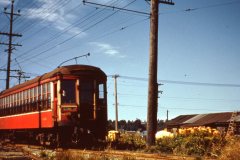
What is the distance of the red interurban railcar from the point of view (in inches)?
625

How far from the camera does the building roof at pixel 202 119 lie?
4553cm

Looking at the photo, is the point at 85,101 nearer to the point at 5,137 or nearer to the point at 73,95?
the point at 73,95

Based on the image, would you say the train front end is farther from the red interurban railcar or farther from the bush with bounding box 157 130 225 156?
the bush with bounding box 157 130 225 156

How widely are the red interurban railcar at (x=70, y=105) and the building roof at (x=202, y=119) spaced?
2826 centimetres

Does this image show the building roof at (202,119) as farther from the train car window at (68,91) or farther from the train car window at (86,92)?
the train car window at (68,91)

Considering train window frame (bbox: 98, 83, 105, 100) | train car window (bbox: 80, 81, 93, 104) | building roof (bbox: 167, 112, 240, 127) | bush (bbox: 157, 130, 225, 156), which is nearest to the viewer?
bush (bbox: 157, 130, 225, 156)

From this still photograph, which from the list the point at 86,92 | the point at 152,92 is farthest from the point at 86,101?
the point at 152,92

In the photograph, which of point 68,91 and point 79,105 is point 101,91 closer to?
point 79,105

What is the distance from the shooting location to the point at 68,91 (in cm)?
1606

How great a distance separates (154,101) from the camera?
15.9 metres

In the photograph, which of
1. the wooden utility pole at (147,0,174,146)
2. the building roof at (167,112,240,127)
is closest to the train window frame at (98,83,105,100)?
the wooden utility pole at (147,0,174,146)

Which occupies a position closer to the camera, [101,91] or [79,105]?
[79,105]

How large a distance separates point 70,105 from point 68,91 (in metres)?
0.68

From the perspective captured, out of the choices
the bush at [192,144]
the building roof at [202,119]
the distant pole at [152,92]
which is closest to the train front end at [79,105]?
the distant pole at [152,92]
